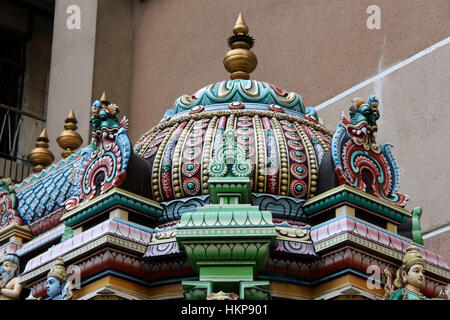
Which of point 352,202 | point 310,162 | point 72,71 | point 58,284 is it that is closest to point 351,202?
point 352,202

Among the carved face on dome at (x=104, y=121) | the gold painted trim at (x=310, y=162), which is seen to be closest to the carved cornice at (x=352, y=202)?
the gold painted trim at (x=310, y=162)

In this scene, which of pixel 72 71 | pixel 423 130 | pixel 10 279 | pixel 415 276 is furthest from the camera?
pixel 72 71

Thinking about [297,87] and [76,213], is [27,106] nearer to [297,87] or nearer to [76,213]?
[297,87]

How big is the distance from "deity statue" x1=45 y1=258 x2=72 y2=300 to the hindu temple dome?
0.03 feet

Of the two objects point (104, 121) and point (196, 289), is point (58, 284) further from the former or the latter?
point (104, 121)

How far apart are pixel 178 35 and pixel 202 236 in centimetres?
1189

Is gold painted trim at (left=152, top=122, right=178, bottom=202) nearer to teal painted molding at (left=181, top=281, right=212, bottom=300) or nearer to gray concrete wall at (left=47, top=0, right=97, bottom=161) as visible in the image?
teal painted molding at (left=181, top=281, right=212, bottom=300)

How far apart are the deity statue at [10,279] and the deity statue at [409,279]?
10.2 feet

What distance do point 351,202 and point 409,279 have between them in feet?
2.74

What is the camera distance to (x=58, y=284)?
9047 mm

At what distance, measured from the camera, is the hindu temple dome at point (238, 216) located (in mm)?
8578

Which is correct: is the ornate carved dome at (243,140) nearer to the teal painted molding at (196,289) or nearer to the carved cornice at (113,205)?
the carved cornice at (113,205)

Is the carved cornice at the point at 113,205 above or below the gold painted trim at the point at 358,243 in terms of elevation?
above
